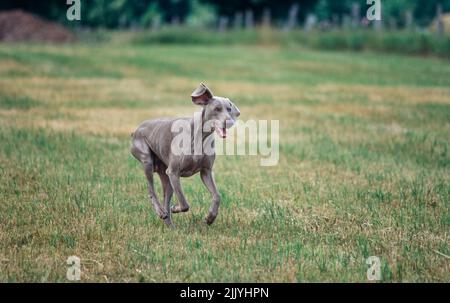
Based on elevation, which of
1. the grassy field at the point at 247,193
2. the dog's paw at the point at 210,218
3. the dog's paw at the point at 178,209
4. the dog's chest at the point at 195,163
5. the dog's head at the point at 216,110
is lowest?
the grassy field at the point at 247,193

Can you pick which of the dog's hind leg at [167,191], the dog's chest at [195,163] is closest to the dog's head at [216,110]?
the dog's chest at [195,163]

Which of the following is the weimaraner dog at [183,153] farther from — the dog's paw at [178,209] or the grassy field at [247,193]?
the grassy field at [247,193]

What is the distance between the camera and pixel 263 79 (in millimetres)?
25141

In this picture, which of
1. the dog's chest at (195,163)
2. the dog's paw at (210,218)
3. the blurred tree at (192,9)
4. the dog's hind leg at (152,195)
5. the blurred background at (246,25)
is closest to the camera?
the dog's chest at (195,163)

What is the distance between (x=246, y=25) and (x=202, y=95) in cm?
4792

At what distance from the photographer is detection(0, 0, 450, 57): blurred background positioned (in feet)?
112

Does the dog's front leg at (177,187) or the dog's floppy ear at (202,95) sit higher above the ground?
the dog's floppy ear at (202,95)

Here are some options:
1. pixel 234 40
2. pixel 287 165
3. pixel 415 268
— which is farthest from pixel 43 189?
pixel 234 40

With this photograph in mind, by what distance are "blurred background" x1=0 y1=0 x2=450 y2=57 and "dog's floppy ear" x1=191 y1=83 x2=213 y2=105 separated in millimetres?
15578

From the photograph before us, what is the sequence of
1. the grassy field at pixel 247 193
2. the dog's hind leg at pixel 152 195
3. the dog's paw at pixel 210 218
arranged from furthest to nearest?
the dog's hind leg at pixel 152 195, the dog's paw at pixel 210 218, the grassy field at pixel 247 193

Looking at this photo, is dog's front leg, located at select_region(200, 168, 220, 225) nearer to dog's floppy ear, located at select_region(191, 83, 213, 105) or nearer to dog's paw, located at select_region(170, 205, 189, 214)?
dog's paw, located at select_region(170, 205, 189, 214)

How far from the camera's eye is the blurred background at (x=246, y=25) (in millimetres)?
34000

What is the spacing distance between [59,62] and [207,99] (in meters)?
23.0
